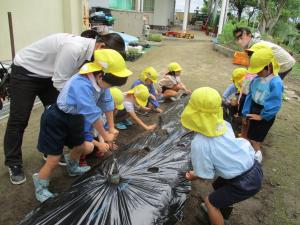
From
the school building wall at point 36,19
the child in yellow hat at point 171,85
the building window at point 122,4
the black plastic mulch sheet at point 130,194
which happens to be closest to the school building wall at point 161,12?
the building window at point 122,4

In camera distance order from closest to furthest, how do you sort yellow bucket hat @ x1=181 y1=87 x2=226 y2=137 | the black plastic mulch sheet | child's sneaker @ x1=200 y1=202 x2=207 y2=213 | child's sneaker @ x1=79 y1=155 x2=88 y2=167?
1. the black plastic mulch sheet
2. yellow bucket hat @ x1=181 y1=87 x2=226 y2=137
3. child's sneaker @ x1=200 y1=202 x2=207 y2=213
4. child's sneaker @ x1=79 y1=155 x2=88 y2=167

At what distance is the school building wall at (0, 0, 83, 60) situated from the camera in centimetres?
434

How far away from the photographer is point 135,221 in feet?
4.88

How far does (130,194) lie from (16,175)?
3.78ft

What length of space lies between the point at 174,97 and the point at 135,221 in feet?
11.1

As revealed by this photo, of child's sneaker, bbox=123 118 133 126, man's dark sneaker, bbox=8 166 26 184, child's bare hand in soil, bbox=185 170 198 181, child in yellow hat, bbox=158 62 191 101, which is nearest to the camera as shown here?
child's bare hand in soil, bbox=185 170 198 181

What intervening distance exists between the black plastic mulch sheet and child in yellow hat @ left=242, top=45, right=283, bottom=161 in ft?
3.13

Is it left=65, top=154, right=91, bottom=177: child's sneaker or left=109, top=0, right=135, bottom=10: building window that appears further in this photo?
left=109, top=0, right=135, bottom=10: building window

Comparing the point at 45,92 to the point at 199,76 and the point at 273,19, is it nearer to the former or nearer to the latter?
the point at 199,76

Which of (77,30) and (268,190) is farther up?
(77,30)

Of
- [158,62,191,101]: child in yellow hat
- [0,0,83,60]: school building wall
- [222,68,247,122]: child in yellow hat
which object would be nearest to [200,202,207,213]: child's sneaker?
[222,68,247,122]: child in yellow hat

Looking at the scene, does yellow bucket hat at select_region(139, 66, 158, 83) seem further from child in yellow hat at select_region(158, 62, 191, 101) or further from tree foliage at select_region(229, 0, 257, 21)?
tree foliage at select_region(229, 0, 257, 21)

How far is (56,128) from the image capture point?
1.95 m

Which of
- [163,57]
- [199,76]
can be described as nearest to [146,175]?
[199,76]
